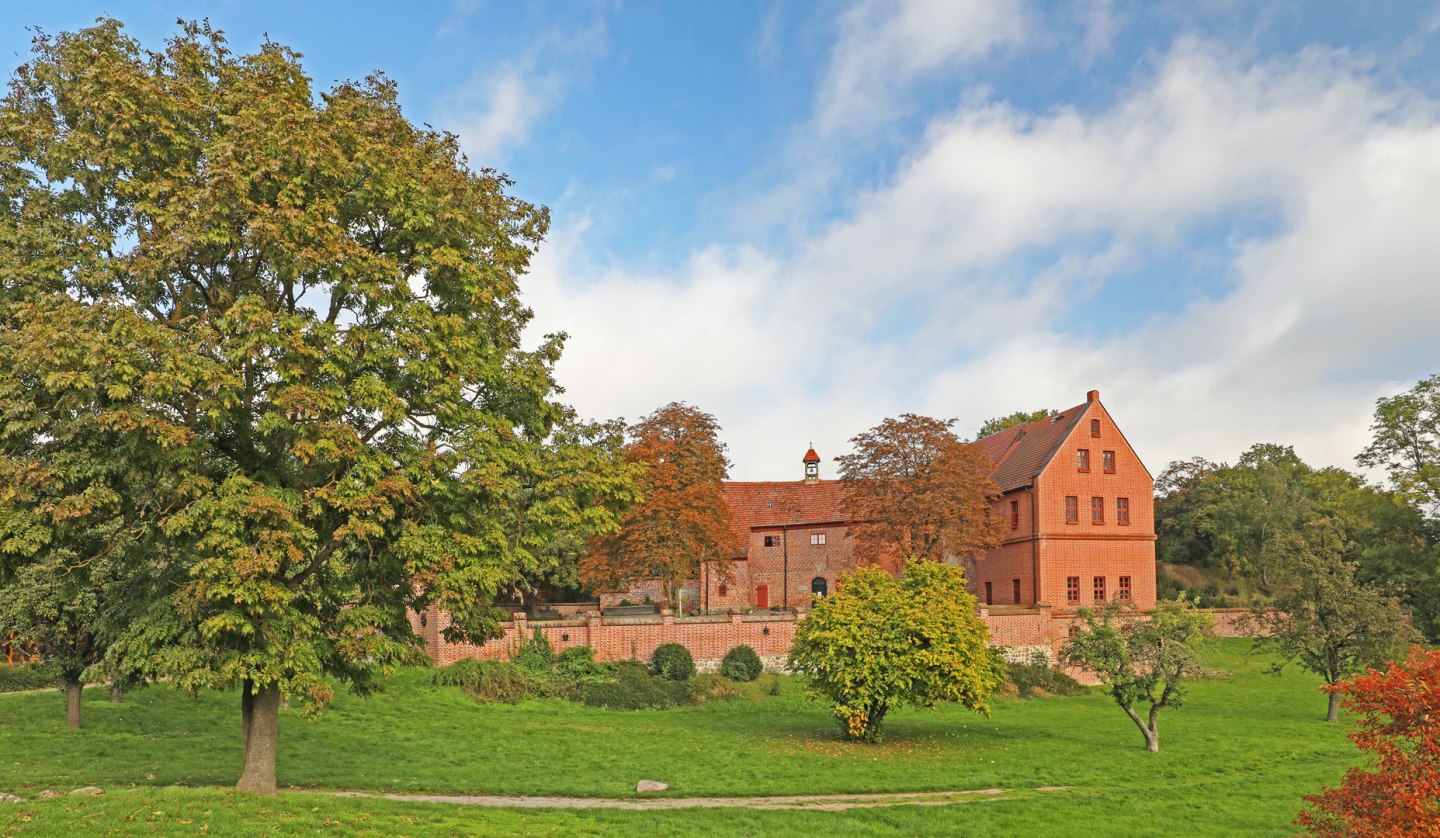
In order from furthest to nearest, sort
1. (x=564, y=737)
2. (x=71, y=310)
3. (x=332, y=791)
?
1. (x=564, y=737)
2. (x=332, y=791)
3. (x=71, y=310)

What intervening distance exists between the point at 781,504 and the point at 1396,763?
4513 centimetres

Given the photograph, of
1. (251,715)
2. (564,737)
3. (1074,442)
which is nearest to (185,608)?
(251,715)

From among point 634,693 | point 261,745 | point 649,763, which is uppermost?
point 261,745

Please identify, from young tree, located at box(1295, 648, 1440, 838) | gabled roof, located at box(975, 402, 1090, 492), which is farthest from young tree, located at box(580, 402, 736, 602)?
young tree, located at box(1295, 648, 1440, 838)

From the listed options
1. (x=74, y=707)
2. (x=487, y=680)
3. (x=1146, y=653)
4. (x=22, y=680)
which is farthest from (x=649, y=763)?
(x=22, y=680)

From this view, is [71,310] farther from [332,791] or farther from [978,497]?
[978,497]

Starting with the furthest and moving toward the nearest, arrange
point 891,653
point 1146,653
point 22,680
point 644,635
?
point 644,635 → point 22,680 → point 891,653 → point 1146,653

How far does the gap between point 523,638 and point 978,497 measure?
20361 mm

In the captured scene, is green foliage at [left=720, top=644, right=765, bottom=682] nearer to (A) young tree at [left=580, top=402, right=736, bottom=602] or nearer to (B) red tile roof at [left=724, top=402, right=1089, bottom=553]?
(A) young tree at [left=580, top=402, right=736, bottom=602]

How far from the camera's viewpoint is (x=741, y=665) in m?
35.4

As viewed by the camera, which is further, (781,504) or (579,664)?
(781,504)

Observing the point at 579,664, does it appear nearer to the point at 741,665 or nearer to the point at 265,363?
the point at 741,665

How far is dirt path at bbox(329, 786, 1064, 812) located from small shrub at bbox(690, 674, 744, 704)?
1519 cm

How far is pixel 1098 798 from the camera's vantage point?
17.2 meters
